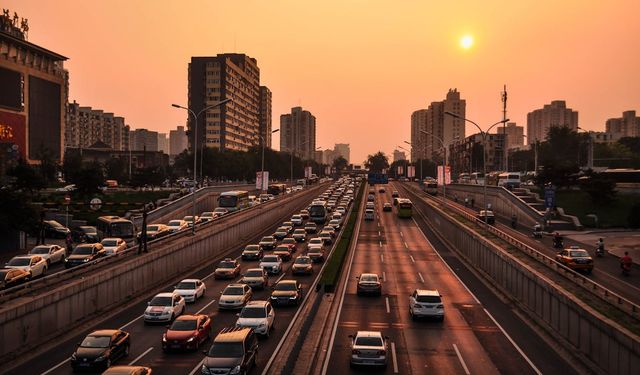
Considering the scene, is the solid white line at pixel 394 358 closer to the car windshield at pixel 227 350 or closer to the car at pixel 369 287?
the car windshield at pixel 227 350

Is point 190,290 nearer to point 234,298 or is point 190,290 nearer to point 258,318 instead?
point 234,298

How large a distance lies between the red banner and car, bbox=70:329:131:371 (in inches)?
4237

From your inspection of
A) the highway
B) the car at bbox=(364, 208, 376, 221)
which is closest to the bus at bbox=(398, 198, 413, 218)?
the car at bbox=(364, 208, 376, 221)

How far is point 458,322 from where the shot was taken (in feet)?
101

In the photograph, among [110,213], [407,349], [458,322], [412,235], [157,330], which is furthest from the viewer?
[110,213]

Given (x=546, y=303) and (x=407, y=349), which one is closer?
(x=407, y=349)

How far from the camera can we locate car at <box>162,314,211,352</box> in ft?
80.2

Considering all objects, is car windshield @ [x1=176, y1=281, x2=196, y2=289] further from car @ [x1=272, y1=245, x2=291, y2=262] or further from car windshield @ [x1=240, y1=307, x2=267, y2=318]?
car @ [x1=272, y1=245, x2=291, y2=262]

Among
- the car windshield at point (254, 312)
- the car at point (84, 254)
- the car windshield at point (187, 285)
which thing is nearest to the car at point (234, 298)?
the car windshield at point (187, 285)

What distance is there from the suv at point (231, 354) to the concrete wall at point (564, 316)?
12835 mm

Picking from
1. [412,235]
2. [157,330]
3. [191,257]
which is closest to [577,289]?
[157,330]

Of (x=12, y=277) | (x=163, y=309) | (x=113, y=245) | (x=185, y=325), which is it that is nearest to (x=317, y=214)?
(x=113, y=245)

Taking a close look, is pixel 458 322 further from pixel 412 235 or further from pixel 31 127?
pixel 31 127

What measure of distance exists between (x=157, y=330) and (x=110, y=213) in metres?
57.2
